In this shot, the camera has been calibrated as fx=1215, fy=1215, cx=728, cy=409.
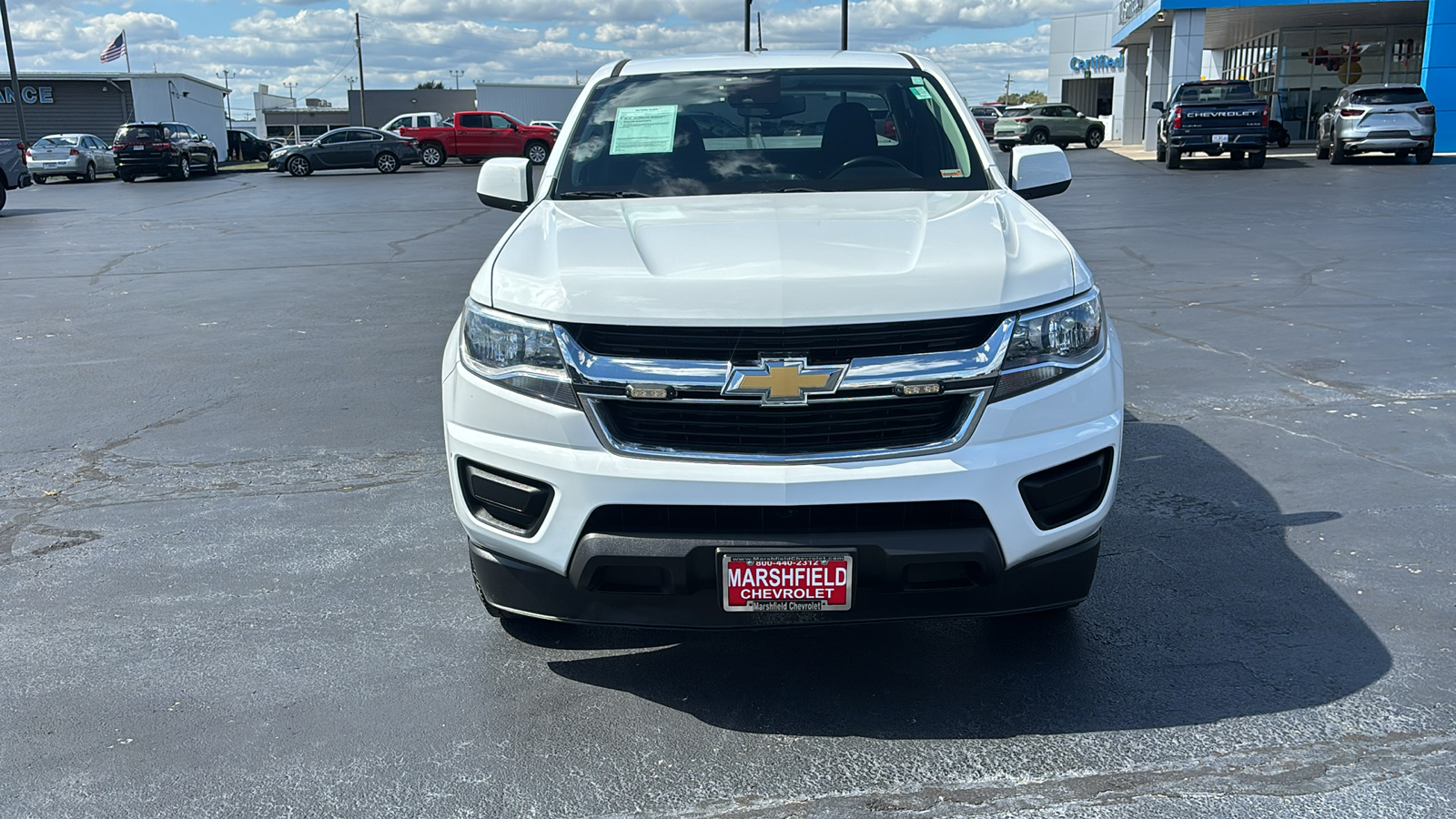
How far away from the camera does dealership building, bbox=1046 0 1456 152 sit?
30297 mm

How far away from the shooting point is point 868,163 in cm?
443

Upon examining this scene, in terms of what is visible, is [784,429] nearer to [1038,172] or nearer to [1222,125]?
[1038,172]

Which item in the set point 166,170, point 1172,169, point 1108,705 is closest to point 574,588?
point 1108,705

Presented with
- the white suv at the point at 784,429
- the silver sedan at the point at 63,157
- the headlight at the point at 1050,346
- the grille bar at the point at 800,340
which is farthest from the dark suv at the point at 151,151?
the headlight at the point at 1050,346

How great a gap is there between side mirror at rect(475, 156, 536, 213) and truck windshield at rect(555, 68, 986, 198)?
305 mm

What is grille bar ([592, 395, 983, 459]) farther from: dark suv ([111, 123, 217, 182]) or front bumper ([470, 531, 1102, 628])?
dark suv ([111, 123, 217, 182])

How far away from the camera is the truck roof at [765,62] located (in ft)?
16.3

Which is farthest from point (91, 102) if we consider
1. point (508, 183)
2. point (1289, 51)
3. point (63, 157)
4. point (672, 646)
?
point (672, 646)

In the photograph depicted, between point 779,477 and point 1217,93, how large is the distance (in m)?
27.6

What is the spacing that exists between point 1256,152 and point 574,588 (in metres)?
26.7

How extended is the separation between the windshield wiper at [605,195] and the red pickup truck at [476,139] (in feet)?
120

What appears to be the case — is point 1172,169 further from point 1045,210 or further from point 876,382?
point 876,382

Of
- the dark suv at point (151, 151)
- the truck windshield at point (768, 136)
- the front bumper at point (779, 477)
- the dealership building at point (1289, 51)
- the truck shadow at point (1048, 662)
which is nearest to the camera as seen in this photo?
the front bumper at point (779, 477)

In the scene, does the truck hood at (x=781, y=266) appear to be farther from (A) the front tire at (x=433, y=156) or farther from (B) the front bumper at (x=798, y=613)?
(A) the front tire at (x=433, y=156)
